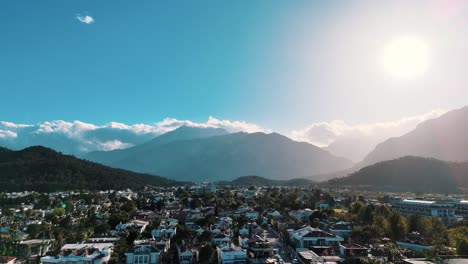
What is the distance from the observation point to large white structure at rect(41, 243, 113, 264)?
36.2m

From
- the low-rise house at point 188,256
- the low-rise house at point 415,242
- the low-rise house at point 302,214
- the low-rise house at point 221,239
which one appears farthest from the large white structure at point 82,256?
the low-rise house at point 302,214

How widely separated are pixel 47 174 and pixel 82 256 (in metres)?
102

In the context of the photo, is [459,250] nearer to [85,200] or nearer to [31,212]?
[31,212]

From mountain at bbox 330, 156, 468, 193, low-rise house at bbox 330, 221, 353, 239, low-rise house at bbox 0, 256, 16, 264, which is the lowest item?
low-rise house at bbox 0, 256, 16, 264

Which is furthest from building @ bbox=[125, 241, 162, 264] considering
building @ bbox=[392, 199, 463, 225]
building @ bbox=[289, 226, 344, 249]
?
building @ bbox=[392, 199, 463, 225]

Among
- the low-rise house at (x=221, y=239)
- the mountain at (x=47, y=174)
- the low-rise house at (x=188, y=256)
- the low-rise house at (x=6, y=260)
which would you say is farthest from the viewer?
the mountain at (x=47, y=174)

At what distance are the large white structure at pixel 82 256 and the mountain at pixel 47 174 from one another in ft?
270

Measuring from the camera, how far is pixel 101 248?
1581 inches

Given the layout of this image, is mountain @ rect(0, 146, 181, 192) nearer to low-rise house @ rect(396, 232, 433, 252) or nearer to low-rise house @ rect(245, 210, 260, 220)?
low-rise house @ rect(245, 210, 260, 220)

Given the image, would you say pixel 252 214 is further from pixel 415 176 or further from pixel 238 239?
pixel 415 176

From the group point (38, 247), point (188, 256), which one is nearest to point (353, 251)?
point (188, 256)

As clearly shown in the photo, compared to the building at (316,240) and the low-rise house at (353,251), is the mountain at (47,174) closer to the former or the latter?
the building at (316,240)

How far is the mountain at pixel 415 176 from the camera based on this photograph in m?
133

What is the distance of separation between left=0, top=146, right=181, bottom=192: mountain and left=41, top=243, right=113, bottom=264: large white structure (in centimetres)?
8234
